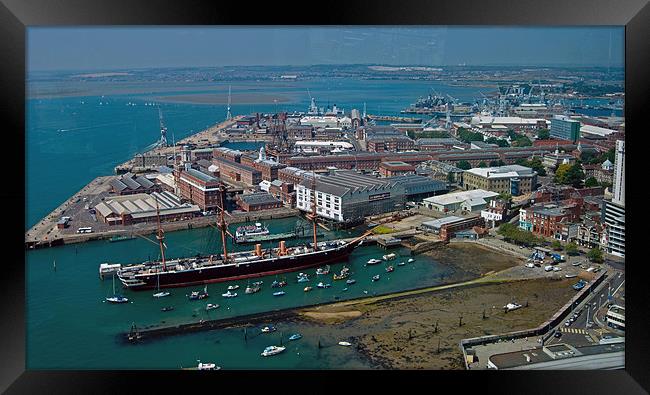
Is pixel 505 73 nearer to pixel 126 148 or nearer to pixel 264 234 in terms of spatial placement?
pixel 264 234

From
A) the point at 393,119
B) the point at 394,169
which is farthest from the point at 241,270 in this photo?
the point at 393,119

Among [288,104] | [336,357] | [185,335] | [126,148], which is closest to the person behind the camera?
[336,357]

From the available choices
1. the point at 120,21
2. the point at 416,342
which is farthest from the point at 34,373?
the point at 416,342

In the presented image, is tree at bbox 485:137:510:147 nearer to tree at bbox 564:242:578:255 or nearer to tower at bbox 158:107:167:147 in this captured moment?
tree at bbox 564:242:578:255

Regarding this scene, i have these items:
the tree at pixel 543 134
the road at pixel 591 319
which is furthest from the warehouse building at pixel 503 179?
the road at pixel 591 319

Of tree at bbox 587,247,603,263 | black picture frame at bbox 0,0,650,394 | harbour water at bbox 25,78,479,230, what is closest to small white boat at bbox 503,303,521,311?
tree at bbox 587,247,603,263

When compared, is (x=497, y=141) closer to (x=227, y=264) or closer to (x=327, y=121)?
(x=327, y=121)

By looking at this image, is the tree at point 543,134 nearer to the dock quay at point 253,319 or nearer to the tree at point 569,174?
the tree at point 569,174
